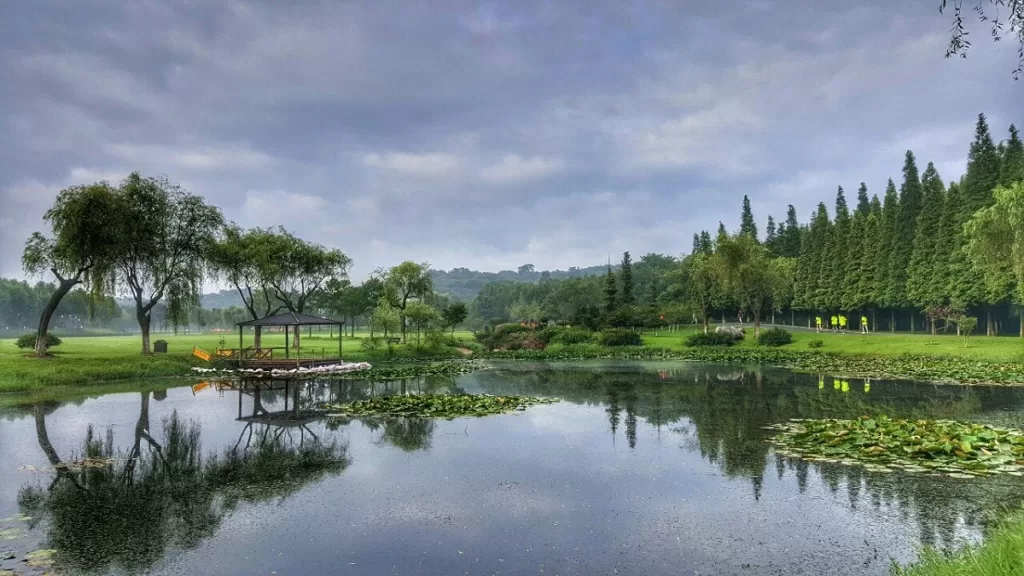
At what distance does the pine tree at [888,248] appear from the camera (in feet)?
200

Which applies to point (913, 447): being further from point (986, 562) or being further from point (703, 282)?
point (703, 282)

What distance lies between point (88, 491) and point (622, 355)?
147ft

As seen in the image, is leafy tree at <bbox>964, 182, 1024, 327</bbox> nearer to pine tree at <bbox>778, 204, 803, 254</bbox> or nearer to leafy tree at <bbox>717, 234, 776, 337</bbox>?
leafy tree at <bbox>717, 234, 776, 337</bbox>

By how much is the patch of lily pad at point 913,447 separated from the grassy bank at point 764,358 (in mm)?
18127

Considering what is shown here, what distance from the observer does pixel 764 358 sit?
44938 millimetres

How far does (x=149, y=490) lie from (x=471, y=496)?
652 cm

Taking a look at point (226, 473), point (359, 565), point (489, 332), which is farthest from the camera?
point (489, 332)

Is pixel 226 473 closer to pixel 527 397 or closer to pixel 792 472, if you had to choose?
A: pixel 792 472

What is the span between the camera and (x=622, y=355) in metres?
52.6

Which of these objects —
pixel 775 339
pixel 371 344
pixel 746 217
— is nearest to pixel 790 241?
pixel 746 217

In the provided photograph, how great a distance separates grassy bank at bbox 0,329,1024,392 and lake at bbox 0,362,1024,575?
1194 centimetres

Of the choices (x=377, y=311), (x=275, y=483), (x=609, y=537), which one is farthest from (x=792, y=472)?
(x=377, y=311)

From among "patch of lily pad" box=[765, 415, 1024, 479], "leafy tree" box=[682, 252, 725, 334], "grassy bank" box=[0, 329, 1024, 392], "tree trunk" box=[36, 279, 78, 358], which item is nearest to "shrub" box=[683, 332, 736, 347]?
"grassy bank" box=[0, 329, 1024, 392]

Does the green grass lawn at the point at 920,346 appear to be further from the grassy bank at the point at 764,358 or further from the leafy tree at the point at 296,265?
the leafy tree at the point at 296,265
